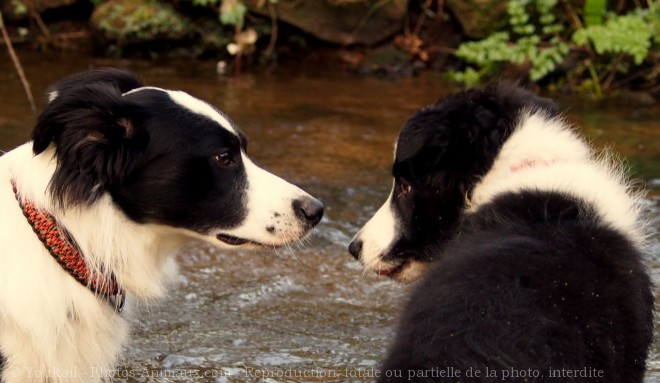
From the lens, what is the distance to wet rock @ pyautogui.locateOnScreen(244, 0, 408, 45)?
9867 millimetres

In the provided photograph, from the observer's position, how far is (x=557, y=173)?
3.01 m

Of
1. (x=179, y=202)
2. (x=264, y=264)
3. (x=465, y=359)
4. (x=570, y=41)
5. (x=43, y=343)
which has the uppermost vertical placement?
(x=465, y=359)

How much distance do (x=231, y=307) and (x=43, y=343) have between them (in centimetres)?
178

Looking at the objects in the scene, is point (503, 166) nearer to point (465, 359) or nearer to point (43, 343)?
point (465, 359)

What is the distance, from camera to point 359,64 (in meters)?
9.86

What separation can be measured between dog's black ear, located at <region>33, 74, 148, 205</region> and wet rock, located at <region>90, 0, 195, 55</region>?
6.99 meters

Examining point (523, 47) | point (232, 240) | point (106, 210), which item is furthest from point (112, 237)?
point (523, 47)

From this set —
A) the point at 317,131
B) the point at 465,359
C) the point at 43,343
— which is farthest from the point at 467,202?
the point at 317,131

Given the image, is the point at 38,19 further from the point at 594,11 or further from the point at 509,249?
the point at 509,249

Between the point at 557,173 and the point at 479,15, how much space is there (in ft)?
22.1

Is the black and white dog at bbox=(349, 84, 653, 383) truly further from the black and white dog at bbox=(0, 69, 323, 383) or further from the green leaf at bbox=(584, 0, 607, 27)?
the green leaf at bbox=(584, 0, 607, 27)

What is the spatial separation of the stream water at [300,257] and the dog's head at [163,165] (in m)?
0.29

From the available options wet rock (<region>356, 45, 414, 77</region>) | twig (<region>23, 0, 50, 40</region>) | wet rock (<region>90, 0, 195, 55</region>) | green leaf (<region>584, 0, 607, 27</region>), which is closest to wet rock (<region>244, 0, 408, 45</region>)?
wet rock (<region>356, 45, 414, 77</region>)

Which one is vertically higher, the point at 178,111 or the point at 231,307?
the point at 178,111
